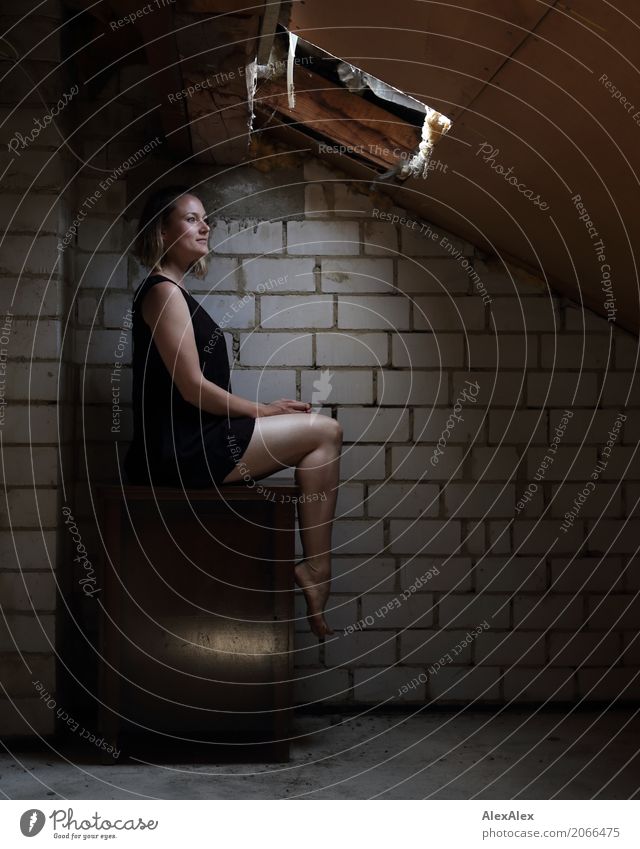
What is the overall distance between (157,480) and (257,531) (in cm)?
33

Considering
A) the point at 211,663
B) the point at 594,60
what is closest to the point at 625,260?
the point at 594,60

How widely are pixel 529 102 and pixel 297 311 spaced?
4.54 feet

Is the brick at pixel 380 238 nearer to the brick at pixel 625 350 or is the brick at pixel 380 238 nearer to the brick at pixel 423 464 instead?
the brick at pixel 423 464

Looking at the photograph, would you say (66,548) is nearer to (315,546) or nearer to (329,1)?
(315,546)

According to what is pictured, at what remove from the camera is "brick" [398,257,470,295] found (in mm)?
3420

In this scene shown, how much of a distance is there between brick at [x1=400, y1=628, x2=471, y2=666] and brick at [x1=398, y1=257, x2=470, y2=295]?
4.05 ft

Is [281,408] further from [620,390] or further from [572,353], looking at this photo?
[620,390]

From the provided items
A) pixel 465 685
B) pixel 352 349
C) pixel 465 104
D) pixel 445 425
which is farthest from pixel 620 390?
pixel 465 104

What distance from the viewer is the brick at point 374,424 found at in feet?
Result: 11.2

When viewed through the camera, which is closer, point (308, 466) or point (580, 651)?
point (308, 466)

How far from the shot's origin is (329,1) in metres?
2.26

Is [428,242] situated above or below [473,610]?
above

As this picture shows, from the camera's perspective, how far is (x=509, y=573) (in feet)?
11.3

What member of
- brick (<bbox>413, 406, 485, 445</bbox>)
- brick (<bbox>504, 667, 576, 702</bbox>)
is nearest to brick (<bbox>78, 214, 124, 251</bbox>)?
brick (<bbox>413, 406, 485, 445</bbox>)
